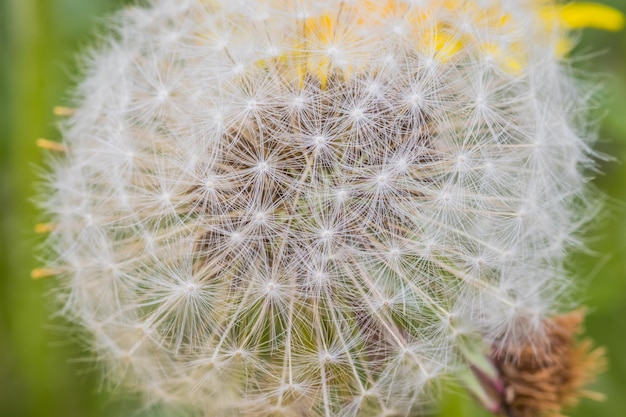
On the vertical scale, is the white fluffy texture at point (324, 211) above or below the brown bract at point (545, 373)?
above

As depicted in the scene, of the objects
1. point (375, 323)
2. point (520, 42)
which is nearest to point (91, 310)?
point (375, 323)

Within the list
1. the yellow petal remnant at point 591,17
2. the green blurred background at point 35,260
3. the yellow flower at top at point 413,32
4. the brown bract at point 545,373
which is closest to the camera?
the yellow flower at top at point 413,32

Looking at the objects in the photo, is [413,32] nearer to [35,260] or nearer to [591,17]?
[591,17]

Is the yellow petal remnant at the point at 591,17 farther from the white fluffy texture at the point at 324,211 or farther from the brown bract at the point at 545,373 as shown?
the brown bract at the point at 545,373

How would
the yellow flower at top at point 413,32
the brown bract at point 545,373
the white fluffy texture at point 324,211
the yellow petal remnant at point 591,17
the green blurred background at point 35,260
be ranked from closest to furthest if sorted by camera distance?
the white fluffy texture at point 324,211, the yellow flower at top at point 413,32, the brown bract at point 545,373, the yellow petal remnant at point 591,17, the green blurred background at point 35,260

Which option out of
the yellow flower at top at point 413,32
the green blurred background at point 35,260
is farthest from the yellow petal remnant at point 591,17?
the yellow flower at top at point 413,32

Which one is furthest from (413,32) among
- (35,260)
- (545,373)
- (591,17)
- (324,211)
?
(35,260)

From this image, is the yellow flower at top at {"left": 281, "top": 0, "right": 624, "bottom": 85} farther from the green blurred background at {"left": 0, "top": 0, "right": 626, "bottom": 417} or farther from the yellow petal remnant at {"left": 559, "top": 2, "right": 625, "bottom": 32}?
the green blurred background at {"left": 0, "top": 0, "right": 626, "bottom": 417}

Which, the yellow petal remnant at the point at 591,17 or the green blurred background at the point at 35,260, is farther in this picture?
the green blurred background at the point at 35,260
